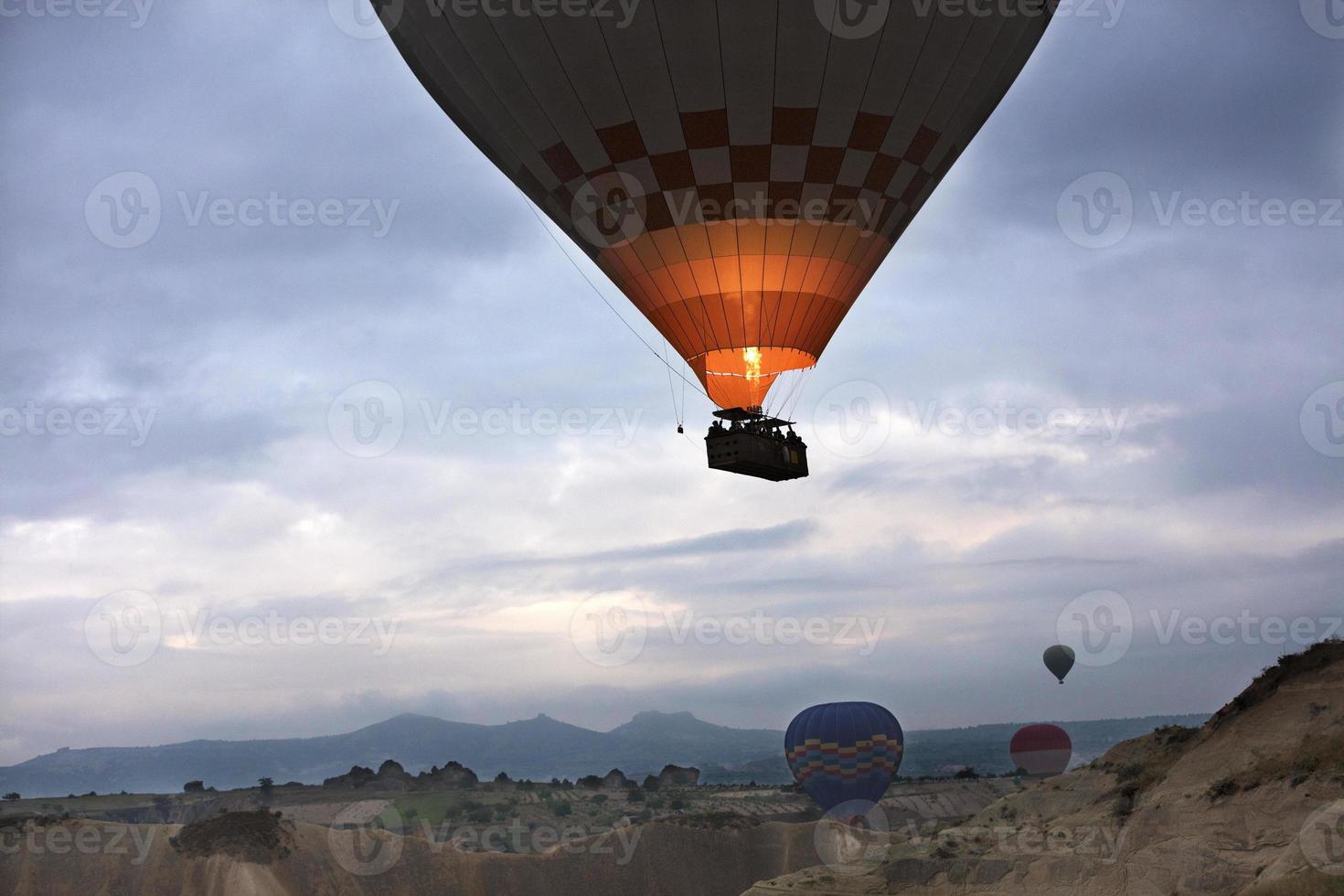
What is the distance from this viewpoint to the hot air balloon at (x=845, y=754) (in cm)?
5534

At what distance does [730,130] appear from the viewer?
24656 millimetres

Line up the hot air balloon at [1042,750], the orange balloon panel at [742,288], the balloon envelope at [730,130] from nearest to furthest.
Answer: the balloon envelope at [730,130] < the orange balloon panel at [742,288] < the hot air balloon at [1042,750]

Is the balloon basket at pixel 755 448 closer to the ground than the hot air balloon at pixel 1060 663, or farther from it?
farther from it

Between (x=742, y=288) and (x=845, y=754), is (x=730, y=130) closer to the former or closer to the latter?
(x=742, y=288)

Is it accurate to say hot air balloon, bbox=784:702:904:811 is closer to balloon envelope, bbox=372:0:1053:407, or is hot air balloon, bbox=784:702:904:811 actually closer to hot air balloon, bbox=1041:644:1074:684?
hot air balloon, bbox=1041:644:1074:684

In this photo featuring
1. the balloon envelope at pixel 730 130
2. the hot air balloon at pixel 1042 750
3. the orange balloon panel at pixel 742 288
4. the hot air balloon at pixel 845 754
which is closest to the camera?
the balloon envelope at pixel 730 130

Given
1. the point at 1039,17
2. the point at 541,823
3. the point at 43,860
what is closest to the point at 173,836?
the point at 43,860

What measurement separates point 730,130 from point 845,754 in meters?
38.3

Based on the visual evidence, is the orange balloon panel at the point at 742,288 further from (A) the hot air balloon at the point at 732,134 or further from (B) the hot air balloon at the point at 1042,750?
(B) the hot air balloon at the point at 1042,750

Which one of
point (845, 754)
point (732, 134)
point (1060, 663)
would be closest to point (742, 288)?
point (732, 134)

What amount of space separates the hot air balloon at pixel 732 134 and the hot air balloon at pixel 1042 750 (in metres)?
56.6

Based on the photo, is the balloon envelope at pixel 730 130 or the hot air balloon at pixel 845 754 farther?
the hot air balloon at pixel 845 754

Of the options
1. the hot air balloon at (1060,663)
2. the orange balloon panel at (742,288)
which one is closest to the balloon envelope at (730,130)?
the orange balloon panel at (742,288)

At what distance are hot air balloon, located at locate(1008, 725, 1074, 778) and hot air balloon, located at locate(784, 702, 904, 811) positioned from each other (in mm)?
23183
